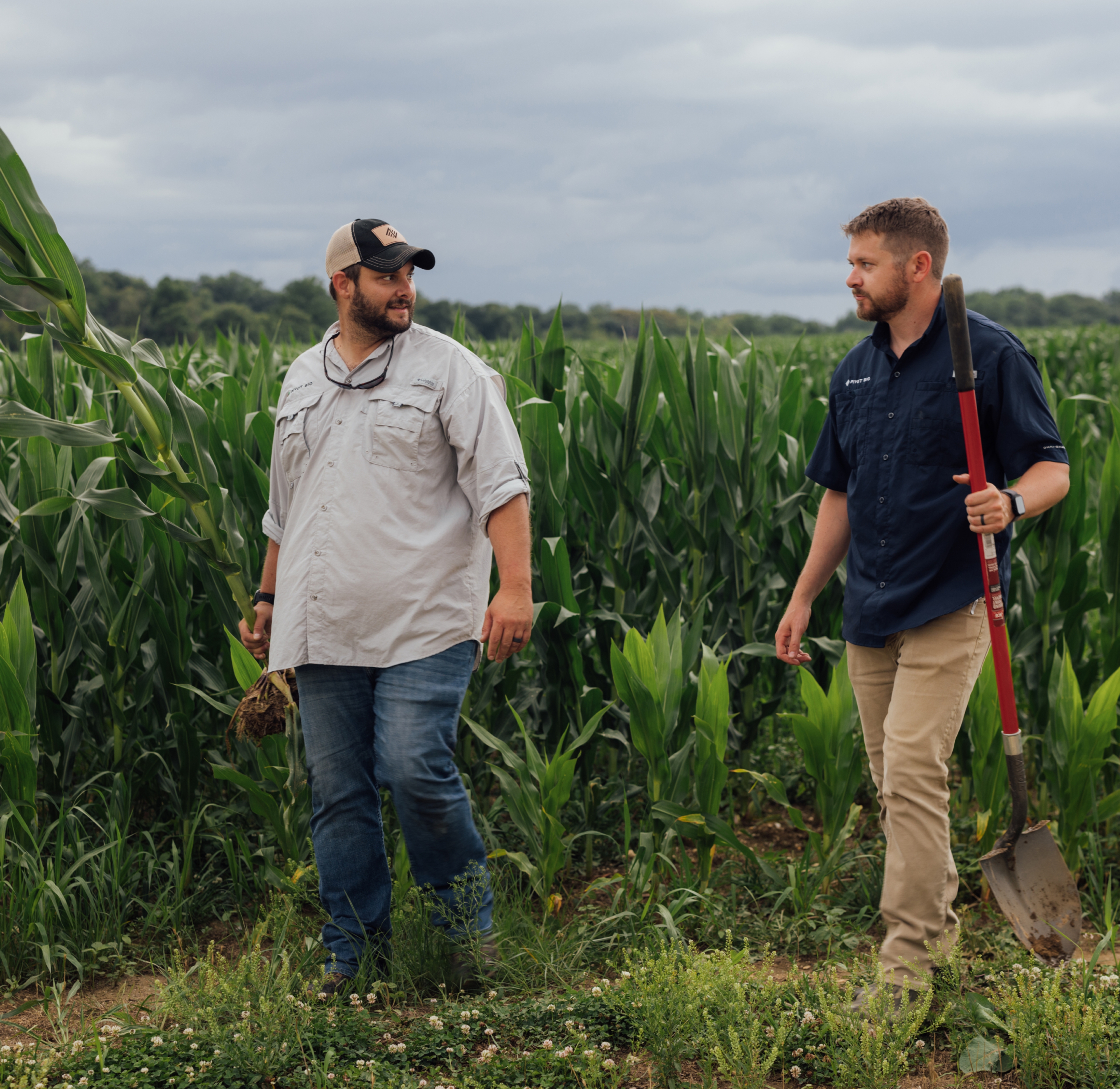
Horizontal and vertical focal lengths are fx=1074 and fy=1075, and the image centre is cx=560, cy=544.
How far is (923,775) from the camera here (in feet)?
9.30

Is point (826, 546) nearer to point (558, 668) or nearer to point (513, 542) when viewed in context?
point (513, 542)

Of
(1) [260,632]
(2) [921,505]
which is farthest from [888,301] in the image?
(1) [260,632]

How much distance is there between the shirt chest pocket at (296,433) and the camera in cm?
302

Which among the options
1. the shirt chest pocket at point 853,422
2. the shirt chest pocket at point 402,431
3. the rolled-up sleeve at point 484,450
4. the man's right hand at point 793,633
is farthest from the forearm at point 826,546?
the shirt chest pocket at point 402,431

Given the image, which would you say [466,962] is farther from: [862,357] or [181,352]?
[181,352]

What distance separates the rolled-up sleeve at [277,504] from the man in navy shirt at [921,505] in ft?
5.49

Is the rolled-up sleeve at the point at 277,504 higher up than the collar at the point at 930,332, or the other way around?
the collar at the point at 930,332

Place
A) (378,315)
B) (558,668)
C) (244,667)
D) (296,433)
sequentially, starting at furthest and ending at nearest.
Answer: (558,668) < (244,667) < (296,433) < (378,315)

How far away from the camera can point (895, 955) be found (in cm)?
291

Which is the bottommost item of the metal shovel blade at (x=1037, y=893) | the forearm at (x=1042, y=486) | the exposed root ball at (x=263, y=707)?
the metal shovel blade at (x=1037, y=893)

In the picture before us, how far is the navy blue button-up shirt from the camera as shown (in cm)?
276

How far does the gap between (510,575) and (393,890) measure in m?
1.23

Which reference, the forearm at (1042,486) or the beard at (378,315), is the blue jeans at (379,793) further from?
the forearm at (1042,486)

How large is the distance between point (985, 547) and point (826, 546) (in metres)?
0.58
